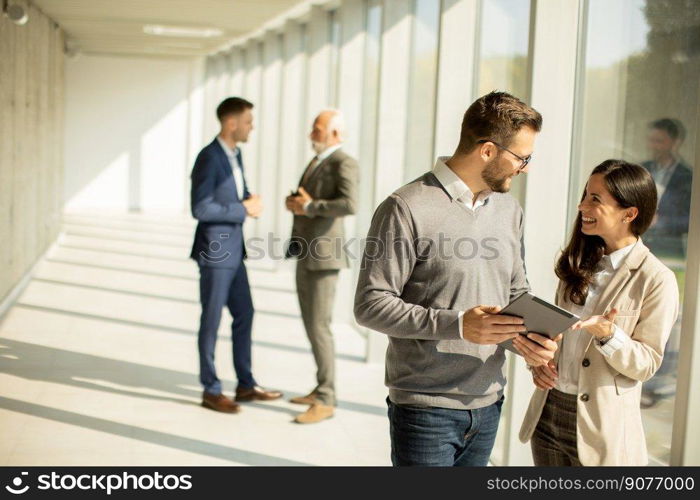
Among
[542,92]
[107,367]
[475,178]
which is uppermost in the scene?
[542,92]

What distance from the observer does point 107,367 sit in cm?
658

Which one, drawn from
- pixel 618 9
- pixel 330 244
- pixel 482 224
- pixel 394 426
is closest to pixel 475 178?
pixel 482 224

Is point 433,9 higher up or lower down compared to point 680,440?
higher up

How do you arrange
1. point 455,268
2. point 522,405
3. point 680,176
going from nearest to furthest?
1. point 455,268
2. point 680,176
3. point 522,405

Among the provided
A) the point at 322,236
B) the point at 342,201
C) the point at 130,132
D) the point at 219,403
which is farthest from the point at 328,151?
the point at 130,132

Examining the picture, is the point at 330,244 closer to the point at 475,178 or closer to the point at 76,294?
the point at 475,178

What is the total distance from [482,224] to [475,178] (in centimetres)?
13

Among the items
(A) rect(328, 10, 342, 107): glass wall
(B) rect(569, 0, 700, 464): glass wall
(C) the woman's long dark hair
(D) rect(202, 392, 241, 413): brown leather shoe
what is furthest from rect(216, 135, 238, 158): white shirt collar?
(A) rect(328, 10, 342, 107): glass wall

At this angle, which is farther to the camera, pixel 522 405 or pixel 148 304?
pixel 148 304

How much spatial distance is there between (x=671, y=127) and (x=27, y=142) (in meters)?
7.89

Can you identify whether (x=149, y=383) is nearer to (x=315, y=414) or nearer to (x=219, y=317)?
(x=219, y=317)

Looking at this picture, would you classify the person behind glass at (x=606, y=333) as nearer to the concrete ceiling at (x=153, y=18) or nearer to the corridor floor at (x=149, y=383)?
the corridor floor at (x=149, y=383)

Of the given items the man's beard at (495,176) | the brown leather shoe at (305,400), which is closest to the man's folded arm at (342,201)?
the brown leather shoe at (305,400)

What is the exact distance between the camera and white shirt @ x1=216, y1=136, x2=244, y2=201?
5547 mm
